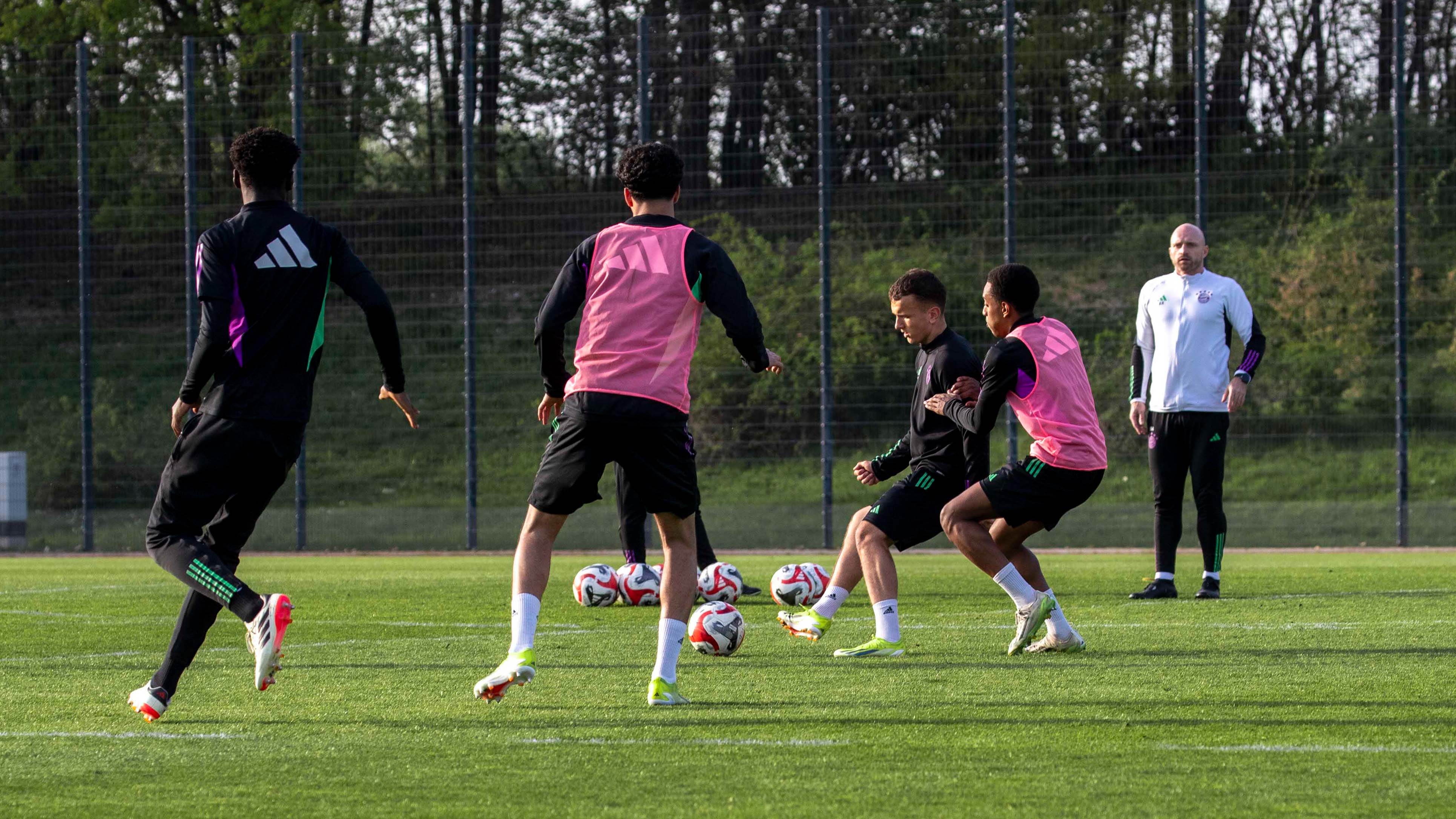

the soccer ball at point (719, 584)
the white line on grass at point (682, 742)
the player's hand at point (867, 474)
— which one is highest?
the player's hand at point (867, 474)

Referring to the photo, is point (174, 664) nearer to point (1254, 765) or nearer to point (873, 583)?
point (873, 583)

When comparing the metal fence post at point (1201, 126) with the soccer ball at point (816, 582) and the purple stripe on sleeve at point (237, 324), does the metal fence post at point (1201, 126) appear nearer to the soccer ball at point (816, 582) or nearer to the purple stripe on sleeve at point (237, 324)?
the soccer ball at point (816, 582)

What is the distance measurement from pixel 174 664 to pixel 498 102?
489 inches

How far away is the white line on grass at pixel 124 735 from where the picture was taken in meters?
4.48

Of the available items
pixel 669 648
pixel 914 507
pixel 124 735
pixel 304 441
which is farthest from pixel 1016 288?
pixel 304 441

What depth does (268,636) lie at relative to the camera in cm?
462

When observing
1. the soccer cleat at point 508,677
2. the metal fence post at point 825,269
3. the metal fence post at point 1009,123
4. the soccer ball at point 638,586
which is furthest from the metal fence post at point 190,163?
the soccer cleat at point 508,677

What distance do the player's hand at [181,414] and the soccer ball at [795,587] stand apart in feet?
12.4

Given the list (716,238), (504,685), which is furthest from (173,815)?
(716,238)

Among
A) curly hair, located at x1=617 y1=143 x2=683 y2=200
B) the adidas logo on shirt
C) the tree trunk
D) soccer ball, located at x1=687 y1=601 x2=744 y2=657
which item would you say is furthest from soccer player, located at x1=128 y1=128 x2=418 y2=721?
the tree trunk

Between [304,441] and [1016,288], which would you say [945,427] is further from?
[304,441]

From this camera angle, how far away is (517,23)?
17.1 m

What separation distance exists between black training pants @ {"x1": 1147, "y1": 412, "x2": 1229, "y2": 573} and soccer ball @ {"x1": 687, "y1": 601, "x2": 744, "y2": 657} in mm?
3326

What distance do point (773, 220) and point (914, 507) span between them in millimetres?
9395
